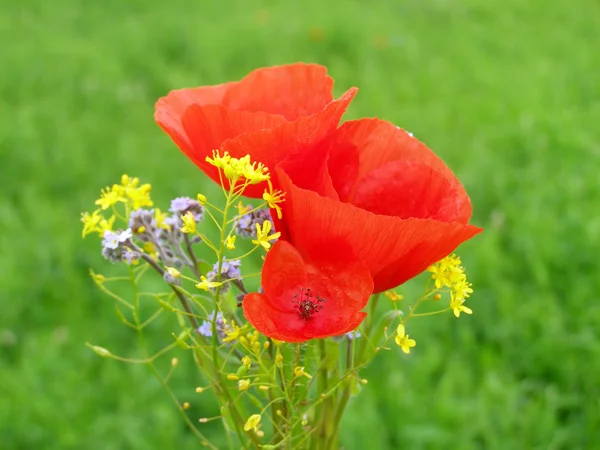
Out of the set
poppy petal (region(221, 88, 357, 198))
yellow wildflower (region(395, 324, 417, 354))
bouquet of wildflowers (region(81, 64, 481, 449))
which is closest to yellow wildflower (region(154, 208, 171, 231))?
bouquet of wildflowers (region(81, 64, 481, 449))

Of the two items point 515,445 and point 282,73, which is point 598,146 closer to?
point 515,445

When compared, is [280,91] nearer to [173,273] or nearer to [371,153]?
[371,153]

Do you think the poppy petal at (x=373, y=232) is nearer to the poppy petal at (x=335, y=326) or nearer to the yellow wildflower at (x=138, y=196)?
the poppy petal at (x=335, y=326)

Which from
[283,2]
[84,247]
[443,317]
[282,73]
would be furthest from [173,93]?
[283,2]

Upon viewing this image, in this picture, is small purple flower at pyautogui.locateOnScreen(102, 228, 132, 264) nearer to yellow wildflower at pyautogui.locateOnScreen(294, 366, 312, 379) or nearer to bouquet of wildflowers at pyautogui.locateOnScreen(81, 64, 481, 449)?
bouquet of wildflowers at pyautogui.locateOnScreen(81, 64, 481, 449)

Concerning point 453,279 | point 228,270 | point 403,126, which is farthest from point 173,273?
point 403,126

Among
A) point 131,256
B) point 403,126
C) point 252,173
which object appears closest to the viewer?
point 252,173

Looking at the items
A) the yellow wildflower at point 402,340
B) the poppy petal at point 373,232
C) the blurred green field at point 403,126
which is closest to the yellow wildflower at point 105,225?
the poppy petal at point 373,232
